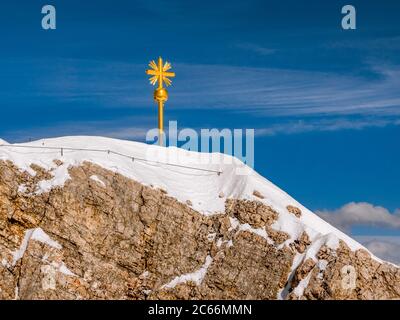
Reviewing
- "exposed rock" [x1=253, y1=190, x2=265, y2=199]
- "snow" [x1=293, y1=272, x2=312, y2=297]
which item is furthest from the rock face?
"exposed rock" [x1=253, y1=190, x2=265, y2=199]

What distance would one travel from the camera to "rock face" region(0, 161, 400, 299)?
2126 inches

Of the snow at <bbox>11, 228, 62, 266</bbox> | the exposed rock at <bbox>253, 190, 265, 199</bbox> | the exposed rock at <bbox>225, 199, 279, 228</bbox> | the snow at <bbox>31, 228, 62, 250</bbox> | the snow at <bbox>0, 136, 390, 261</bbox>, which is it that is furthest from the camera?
A: the exposed rock at <bbox>253, 190, 265, 199</bbox>

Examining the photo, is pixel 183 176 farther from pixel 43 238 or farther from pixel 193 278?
pixel 43 238

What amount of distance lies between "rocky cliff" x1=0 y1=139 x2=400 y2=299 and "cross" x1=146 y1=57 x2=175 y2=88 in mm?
13253

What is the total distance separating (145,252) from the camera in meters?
57.2

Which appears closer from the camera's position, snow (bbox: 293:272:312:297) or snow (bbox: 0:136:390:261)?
snow (bbox: 293:272:312:297)

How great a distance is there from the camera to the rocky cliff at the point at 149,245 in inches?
2132

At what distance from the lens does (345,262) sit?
55.0 m

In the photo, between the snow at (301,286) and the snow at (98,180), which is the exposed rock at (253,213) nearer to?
the snow at (301,286)

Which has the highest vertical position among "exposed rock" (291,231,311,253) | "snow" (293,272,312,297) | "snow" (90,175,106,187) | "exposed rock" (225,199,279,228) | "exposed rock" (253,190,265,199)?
"snow" (90,175,106,187)

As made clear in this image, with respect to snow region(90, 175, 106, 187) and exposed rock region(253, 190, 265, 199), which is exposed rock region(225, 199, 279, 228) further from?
snow region(90, 175, 106, 187)

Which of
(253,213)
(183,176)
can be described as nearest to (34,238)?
(183,176)

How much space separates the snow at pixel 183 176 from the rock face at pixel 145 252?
2.49 ft

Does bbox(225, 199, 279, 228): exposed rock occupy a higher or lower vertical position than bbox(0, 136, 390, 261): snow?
lower
